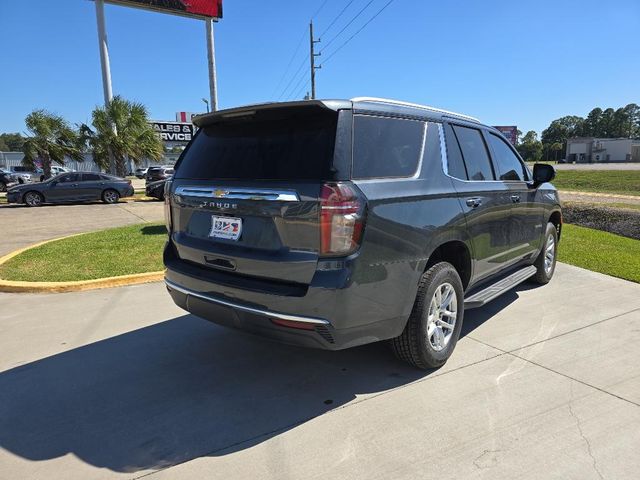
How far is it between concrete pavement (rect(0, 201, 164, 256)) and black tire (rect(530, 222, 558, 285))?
8860 mm

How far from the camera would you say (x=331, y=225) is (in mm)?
2762

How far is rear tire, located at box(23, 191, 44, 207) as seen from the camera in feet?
61.5

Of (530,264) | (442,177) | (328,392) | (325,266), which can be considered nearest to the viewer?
(325,266)

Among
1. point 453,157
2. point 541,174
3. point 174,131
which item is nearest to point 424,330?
point 453,157

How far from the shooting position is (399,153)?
3346 mm

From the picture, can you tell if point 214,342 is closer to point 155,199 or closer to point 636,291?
point 636,291

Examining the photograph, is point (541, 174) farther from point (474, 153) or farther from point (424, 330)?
point (424, 330)

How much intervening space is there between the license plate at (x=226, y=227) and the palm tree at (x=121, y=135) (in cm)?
2361

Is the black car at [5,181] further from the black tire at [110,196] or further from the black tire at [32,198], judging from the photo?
the black tire at [110,196]

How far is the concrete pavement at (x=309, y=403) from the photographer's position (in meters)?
2.56

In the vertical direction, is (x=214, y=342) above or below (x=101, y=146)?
below

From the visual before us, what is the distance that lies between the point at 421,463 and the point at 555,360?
1.89 metres

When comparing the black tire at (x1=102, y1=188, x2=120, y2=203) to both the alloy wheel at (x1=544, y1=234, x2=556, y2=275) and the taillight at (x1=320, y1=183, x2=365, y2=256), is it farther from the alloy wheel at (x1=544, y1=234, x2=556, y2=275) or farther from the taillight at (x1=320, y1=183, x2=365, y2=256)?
the taillight at (x1=320, y1=183, x2=365, y2=256)

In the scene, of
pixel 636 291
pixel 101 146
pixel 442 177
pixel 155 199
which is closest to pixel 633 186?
pixel 636 291
